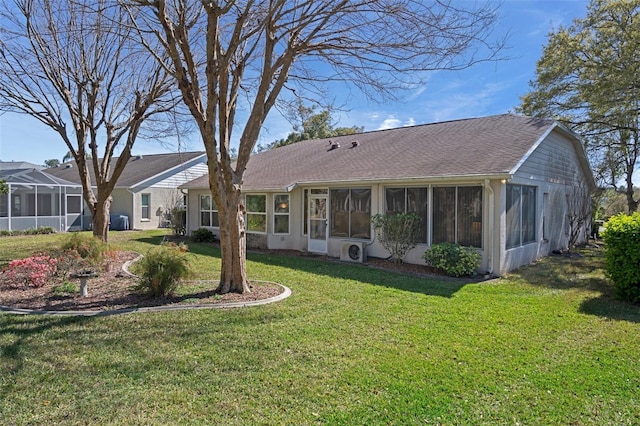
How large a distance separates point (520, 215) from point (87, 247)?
11857 mm

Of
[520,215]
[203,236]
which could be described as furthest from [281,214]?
[520,215]

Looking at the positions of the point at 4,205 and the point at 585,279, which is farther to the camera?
the point at 4,205

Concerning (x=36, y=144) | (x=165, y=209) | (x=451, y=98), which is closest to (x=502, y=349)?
(x=451, y=98)

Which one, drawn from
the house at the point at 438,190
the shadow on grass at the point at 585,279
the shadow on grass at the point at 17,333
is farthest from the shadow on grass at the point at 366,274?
the shadow on grass at the point at 17,333

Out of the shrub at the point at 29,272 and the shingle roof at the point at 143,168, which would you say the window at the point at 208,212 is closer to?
the shingle roof at the point at 143,168

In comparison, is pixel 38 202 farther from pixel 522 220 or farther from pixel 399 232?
pixel 522 220

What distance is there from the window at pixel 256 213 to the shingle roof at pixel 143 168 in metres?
8.49

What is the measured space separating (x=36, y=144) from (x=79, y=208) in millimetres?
7532

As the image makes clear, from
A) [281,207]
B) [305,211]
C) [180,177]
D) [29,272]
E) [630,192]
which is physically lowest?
[29,272]

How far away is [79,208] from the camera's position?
23.5 metres

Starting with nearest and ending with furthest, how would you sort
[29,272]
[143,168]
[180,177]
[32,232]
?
1. [29,272]
2. [32,232]
3. [180,177]
4. [143,168]

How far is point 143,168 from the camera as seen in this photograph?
26.7 m

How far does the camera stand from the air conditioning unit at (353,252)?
11803mm

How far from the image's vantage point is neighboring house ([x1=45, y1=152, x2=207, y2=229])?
Answer: 22953mm
